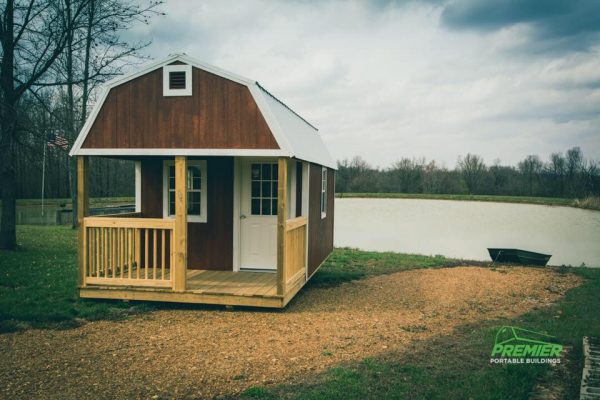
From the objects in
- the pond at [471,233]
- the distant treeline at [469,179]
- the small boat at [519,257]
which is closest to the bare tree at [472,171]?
the distant treeline at [469,179]

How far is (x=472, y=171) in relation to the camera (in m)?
60.6

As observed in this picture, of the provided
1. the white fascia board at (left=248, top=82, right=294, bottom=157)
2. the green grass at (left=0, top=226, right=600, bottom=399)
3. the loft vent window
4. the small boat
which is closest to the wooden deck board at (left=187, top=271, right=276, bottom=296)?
the green grass at (left=0, top=226, right=600, bottom=399)

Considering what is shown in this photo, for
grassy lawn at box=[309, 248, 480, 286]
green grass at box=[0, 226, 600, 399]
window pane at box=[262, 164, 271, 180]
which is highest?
window pane at box=[262, 164, 271, 180]

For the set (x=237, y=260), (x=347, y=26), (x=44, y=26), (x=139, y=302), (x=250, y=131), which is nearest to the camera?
(x=250, y=131)

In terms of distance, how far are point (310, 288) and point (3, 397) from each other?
6183 millimetres

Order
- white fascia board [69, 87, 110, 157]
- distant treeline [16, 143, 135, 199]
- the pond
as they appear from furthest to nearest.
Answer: distant treeline [16, 143, 135, 199]
the pond
white fascia board [69, 87, 110, 157]

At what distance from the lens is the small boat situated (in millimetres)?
13277

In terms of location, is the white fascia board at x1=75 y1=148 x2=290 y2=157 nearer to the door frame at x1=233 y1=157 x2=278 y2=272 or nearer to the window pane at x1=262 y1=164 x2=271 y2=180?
the door frame at x1=233 y1=157 x2=278 y2=272

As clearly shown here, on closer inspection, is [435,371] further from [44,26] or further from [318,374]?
[44,26]

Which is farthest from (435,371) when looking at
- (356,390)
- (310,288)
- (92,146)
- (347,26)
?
(347,26)

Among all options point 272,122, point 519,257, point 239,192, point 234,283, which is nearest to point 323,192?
point 239,192

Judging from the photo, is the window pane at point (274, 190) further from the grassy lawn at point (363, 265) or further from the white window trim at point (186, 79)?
the white window trim at point (186, 79)

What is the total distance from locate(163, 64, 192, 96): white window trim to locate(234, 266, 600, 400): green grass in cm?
492

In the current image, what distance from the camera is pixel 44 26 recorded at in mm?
11906
